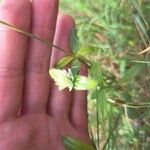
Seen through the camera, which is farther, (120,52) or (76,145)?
(120,52)

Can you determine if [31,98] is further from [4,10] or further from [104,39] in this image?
[104,39]

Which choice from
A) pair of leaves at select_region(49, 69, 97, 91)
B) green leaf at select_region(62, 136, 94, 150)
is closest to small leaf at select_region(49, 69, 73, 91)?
pair of leaves at select_region(49, 69, 97, 91)

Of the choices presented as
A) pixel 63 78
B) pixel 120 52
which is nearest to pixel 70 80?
pixel 63 78

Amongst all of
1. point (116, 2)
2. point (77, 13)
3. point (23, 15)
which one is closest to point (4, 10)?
point (23, 15)

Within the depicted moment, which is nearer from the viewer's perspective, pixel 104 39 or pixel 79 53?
pixel 79 53

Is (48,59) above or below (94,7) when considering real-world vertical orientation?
below

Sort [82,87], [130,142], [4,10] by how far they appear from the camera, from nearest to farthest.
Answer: [82,87], [4,10], [130,142]

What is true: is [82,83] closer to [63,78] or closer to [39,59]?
[63,78]

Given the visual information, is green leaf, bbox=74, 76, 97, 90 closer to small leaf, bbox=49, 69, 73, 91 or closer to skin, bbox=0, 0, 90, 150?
small leaf, bbox=49, 69, 73, 91
